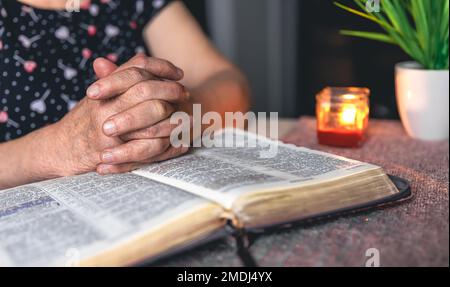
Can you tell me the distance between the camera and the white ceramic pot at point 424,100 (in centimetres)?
80

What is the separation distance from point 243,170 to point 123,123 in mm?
159

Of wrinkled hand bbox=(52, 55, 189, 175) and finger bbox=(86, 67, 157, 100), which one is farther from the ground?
finger bbox=(86, 67, 157, 100)

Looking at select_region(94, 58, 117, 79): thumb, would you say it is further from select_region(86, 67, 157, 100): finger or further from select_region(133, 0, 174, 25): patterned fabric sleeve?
select_region(133, 0, 174, 25): patterned fabric sleeve

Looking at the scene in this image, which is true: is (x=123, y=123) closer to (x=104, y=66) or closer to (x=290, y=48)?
(x=104, y=66)

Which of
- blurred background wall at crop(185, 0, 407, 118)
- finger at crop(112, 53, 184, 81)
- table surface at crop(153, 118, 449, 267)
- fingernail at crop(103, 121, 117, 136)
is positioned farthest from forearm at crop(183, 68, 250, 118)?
blurred background wall at crop(185, 0, 407, 118)

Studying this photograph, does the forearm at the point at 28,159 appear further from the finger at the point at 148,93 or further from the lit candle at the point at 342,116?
the lit candle at the point at 342,116

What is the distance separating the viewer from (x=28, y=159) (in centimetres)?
69

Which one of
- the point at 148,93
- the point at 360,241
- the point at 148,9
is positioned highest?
the point at 148,9

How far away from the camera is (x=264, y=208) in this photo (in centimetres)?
46

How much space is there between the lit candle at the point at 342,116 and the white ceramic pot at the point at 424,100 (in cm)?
7

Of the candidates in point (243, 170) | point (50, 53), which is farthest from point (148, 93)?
point (50, 53)

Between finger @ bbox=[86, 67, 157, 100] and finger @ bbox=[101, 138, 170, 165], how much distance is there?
7 cm

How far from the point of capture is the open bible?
42cm

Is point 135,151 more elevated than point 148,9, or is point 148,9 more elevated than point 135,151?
point 148,9
